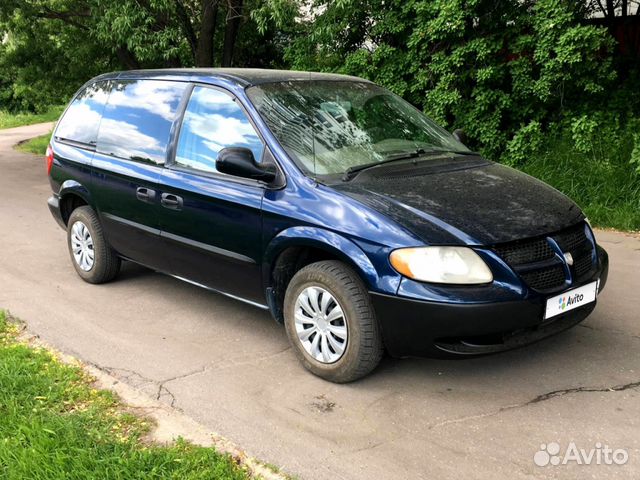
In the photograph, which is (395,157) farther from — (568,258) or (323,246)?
(568,258)

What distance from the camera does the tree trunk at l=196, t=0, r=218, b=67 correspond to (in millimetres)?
11596

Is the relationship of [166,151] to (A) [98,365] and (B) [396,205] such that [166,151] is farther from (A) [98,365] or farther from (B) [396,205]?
(B) [396,205]

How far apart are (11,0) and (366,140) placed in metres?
11.4

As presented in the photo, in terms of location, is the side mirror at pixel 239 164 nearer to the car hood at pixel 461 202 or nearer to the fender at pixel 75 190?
the car hood at pixel 461 202

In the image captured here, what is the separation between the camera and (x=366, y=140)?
4461 millimetres

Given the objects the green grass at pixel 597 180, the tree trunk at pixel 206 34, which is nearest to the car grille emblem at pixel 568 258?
the green grass at pixel 597 180

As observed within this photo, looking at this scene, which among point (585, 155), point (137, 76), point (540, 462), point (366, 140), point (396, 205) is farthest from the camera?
point (585, 155)

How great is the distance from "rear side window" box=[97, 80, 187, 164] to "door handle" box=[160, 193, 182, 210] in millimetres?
282

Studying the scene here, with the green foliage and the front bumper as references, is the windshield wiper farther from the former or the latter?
the green foliage

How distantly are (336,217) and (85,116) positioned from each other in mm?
3178

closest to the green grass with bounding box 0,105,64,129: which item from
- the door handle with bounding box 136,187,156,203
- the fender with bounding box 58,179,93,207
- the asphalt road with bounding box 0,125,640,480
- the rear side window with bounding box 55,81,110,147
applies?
the rear side window with bounding box 55,81,110,147

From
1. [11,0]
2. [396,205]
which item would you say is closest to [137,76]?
[396,205]

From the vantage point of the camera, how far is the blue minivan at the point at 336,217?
350cm

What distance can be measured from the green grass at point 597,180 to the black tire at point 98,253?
5.28 meters
